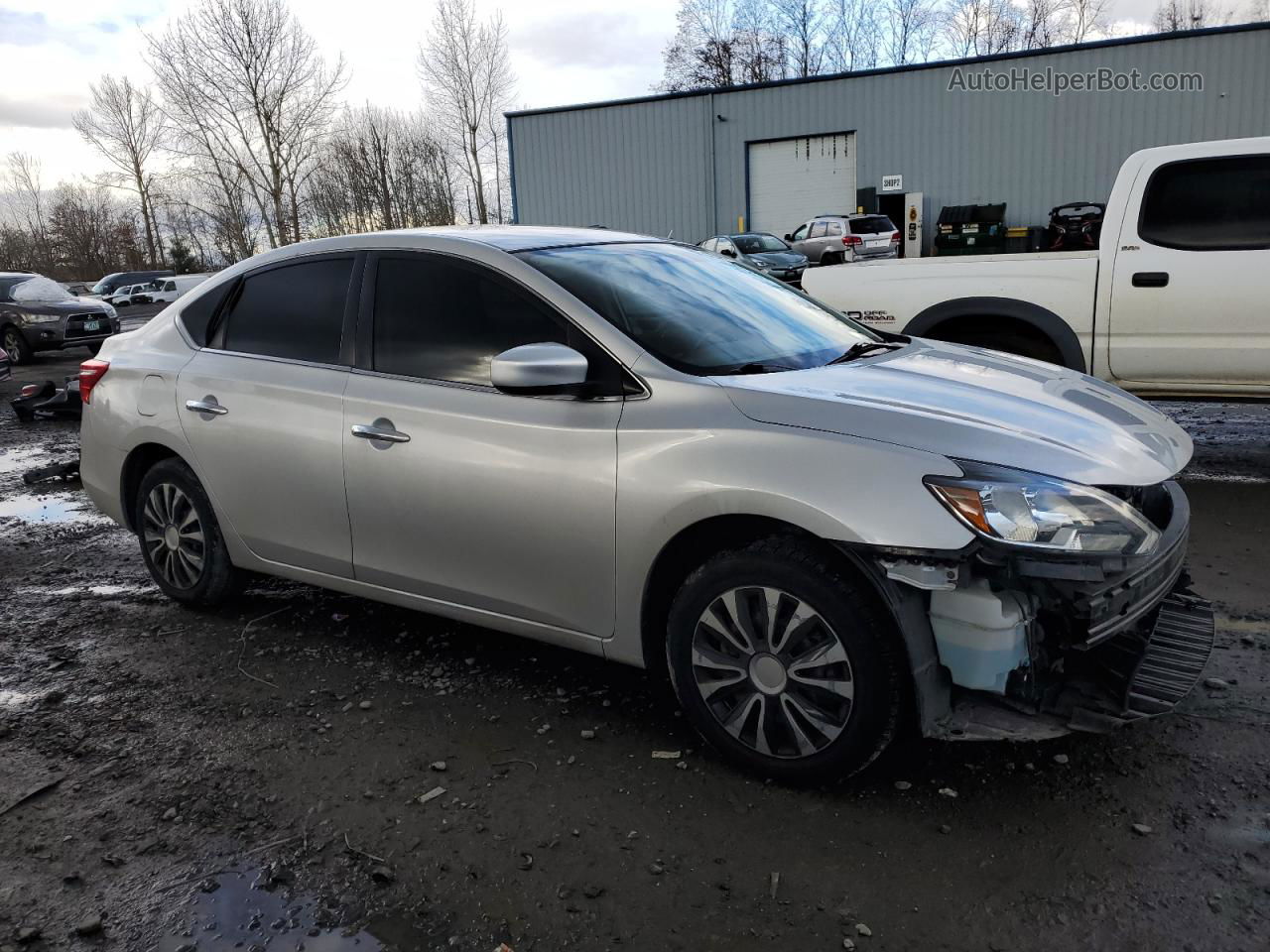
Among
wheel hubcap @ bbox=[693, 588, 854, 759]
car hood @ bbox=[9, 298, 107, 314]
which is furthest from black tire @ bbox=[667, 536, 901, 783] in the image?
car hood @ bbox=[9, 298, 107, 314]

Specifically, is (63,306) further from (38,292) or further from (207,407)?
(207,407)

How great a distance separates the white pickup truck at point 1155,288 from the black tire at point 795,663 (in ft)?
13.3

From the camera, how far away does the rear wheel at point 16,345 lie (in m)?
16.8

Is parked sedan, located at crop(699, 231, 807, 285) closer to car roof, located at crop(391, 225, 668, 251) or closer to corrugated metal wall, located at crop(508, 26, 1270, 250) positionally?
corrugated metal wall, located at crop(508, 26, 1270, 250)

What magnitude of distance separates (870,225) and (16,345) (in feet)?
64.3

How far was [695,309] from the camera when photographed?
136 inches

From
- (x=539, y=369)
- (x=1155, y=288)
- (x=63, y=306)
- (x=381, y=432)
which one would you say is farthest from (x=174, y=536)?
(x=63, y=306)

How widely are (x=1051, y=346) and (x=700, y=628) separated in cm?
433

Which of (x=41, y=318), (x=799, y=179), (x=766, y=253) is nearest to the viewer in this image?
(x=41, y=318)

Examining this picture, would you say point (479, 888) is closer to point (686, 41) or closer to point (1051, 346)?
point (1051, 346)

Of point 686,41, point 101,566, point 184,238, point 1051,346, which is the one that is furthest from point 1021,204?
point 184,238

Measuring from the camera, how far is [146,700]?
3654mm

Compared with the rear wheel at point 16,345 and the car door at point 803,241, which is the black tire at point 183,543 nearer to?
the rear wheel at point 16,345

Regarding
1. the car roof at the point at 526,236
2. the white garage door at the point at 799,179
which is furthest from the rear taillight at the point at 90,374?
the white garage door at the point at 799,179
